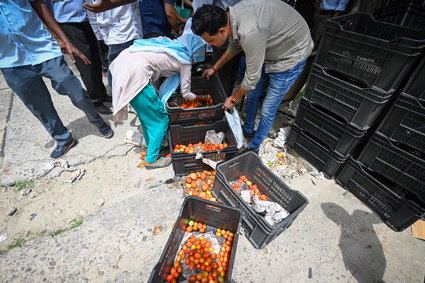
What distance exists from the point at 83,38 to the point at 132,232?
301 centimetres

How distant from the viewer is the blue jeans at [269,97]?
264cm

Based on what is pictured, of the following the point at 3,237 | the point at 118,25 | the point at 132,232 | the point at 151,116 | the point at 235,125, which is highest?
the point at 118,25

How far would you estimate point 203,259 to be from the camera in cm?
214

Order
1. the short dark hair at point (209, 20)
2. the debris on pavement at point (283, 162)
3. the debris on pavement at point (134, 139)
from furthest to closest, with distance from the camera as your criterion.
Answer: the debris on pavement at point (134, 139), the debris on pavement at point (283, 162), the short dark hair at point (209, 20)

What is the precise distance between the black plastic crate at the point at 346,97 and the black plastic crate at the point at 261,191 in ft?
3.76

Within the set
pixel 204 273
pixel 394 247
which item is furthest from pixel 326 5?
pixel 204 273

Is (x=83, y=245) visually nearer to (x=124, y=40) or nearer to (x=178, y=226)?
(x=178, y=226)

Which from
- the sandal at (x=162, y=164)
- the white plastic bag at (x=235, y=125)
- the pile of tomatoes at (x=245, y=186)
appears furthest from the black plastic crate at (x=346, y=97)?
the sandal at (x=162, y=164)

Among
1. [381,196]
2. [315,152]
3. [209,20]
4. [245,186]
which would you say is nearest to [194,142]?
[245,186]

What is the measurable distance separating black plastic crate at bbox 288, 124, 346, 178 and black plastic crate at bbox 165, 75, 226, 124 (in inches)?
50.5

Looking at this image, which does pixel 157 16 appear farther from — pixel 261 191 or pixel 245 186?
pixel 261 191

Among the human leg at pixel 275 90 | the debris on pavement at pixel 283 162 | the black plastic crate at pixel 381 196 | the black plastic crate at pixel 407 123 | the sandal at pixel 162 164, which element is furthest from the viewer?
the debris on pavement at pixel 283 162

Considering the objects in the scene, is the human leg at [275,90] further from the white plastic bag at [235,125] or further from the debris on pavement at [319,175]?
the debris on pavement at [319,175]

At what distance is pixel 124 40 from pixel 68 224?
265 centimetres
